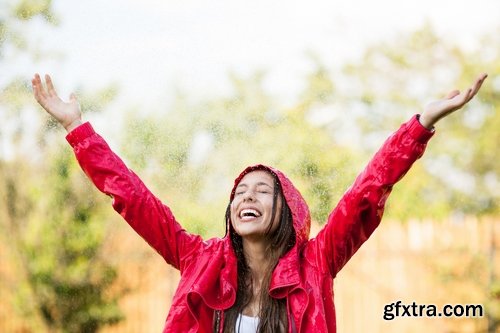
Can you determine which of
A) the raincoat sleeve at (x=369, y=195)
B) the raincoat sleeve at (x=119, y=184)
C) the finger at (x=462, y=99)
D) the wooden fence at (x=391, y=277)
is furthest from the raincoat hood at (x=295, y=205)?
the wooden fence at (x=391, y=277)

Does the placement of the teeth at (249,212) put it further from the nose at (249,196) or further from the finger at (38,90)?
the finger at (38,90)

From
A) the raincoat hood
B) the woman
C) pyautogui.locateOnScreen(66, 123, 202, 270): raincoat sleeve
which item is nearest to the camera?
the woman

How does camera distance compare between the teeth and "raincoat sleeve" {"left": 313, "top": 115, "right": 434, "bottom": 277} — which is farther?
the teeth

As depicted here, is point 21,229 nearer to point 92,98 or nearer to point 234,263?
point 92,98

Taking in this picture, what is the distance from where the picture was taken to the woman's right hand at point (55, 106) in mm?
2201

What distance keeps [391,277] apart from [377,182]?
13.3 ft

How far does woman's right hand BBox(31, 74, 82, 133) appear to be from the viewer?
2.20 metres

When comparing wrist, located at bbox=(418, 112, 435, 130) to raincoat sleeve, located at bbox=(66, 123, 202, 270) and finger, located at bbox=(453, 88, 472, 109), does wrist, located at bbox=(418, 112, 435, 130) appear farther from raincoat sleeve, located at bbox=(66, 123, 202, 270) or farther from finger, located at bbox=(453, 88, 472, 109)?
raincoat sleeve, located at bbox=(66, 123, 202, 270)

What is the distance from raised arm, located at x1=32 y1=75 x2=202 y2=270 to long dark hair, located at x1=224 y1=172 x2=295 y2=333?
0.20 m

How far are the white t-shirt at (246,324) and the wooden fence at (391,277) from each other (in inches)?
143

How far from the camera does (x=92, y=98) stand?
5863mm

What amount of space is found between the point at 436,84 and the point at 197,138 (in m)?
2.14

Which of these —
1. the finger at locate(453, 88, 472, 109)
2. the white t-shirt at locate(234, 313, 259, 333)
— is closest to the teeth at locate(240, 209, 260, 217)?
the white t-shirt at locate(234, 313, 259, 333)

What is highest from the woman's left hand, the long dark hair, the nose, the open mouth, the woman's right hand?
the woman's right hand
